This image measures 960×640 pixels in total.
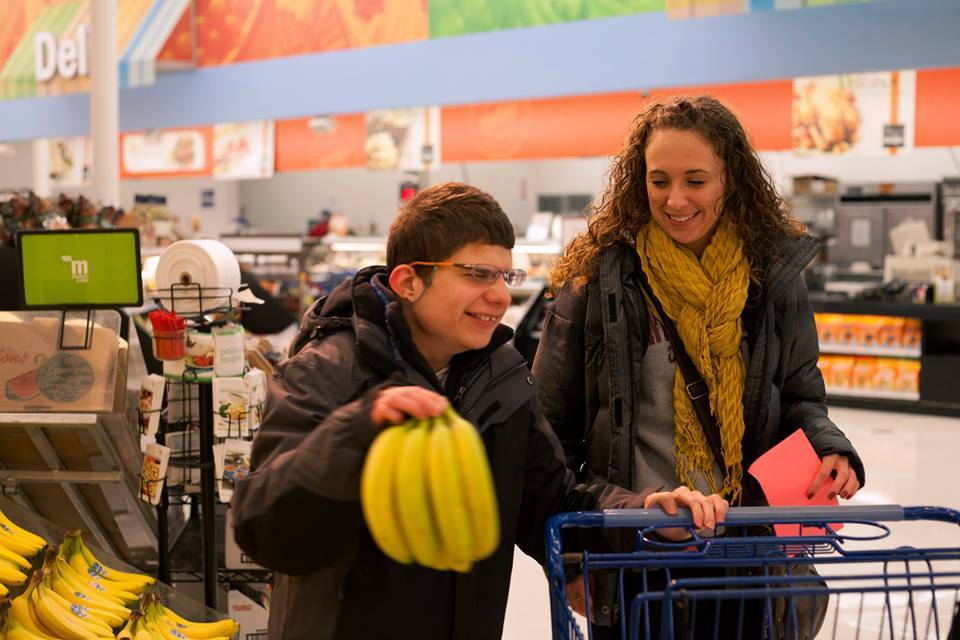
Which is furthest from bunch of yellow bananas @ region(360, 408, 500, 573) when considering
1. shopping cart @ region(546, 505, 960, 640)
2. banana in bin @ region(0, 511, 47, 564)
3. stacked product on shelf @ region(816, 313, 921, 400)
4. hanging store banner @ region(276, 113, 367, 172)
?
hanging store banner @ region(276, 113, 367, 172)

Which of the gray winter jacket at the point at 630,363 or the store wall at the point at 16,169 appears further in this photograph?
the store wall at the point at 16,169

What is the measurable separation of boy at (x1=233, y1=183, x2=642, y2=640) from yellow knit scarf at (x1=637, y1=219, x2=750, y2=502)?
401 mm

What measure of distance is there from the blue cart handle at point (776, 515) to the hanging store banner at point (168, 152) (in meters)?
10.6

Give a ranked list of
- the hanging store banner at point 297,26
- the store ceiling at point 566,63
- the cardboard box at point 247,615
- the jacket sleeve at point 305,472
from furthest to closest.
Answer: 1. the hanging store banner at point 297,26
2. the store ceiling at point 566,63
3. the cardboard box at point 247,615
4. the jacket sleeve at point 305,472

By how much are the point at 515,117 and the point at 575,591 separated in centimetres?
806

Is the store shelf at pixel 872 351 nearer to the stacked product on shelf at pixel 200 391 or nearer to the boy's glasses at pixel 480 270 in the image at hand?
the stacked product on shelf at pixel 200 391

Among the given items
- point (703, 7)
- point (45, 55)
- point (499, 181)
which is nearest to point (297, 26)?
point (45, 55)

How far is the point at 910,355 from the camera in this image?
355 inches

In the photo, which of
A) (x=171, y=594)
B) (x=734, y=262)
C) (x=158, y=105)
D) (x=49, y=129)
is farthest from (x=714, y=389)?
(x=49, y=129)

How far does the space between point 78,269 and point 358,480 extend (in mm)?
1904

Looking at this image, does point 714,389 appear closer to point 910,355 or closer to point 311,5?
point 910,355

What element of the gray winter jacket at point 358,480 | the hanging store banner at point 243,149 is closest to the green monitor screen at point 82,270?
the gray winter jacket at point 358,480

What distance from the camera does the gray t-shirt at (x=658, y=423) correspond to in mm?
2127

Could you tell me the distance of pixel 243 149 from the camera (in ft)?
37.2
